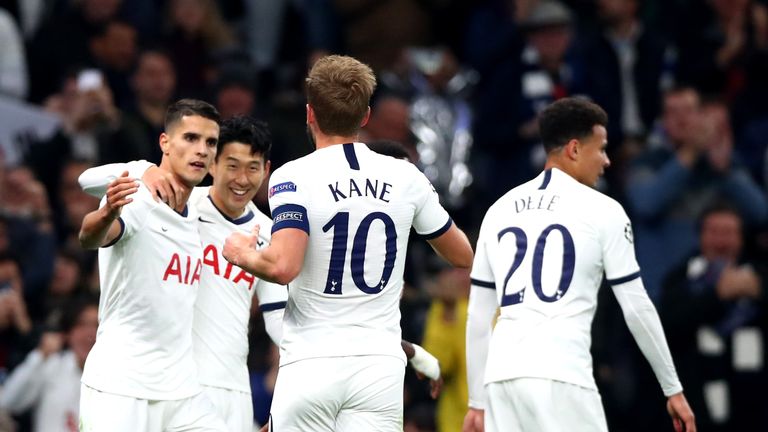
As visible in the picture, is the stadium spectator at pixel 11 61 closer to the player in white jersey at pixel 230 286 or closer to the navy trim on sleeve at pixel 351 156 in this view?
the player in white jersey at pixel 230 286

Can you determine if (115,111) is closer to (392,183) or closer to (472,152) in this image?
(472,152)

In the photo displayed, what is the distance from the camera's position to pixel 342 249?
694cm

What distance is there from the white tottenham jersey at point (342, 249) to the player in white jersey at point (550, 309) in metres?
1.16

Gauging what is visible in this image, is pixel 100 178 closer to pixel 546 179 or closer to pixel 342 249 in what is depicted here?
pixel 342 249

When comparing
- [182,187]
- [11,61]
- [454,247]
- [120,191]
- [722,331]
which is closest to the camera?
[120,191]

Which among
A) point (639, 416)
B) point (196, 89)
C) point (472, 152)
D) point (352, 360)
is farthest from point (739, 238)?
point (352, 360)

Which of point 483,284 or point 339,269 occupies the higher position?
point 483,284

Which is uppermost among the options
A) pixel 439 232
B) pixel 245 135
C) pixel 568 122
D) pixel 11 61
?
pixel 11 61

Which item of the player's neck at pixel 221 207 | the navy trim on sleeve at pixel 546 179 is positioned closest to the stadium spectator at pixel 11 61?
the player's neck at pixel 221 207

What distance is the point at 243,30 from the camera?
16203 millimetres

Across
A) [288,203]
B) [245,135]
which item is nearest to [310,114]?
[288,203]

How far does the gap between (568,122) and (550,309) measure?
107cm

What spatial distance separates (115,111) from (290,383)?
6951mm

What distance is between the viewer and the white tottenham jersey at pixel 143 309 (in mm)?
7594
